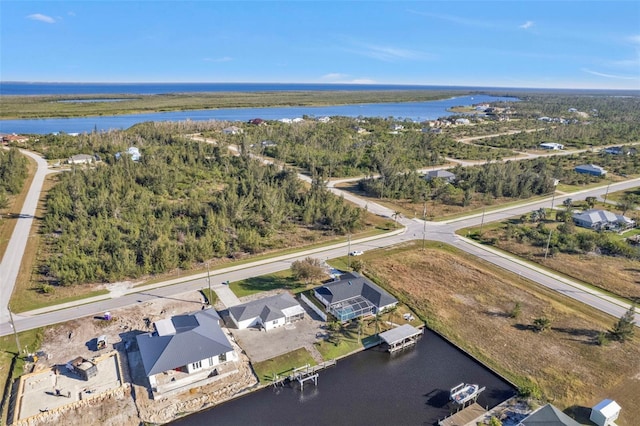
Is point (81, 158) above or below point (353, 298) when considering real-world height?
above

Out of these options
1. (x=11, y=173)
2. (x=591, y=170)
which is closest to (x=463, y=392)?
(x=11, y=173)

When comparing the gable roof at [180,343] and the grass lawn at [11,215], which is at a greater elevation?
the grass lawn at [11,215]

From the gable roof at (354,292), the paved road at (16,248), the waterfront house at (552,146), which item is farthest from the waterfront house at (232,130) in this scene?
the waterfront house at (552,146)

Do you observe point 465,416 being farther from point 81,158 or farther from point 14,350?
point 81,158

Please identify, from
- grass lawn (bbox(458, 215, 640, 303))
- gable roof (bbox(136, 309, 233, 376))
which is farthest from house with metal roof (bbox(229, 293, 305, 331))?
grass lawn (bbox(458, 215, 640, 303))

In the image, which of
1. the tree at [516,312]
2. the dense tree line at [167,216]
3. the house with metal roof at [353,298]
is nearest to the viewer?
the house with metal roof at [353,298]

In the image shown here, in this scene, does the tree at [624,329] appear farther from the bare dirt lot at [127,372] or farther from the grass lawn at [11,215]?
the grass lawn at [11,215]

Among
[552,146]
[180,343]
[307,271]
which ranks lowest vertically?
[180,343]

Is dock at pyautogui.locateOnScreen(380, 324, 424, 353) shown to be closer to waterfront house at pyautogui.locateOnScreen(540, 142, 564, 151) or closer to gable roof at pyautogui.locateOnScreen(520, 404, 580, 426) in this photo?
gable roof at pyautogui.locateOnScreen(520, 404, 580, 426)
